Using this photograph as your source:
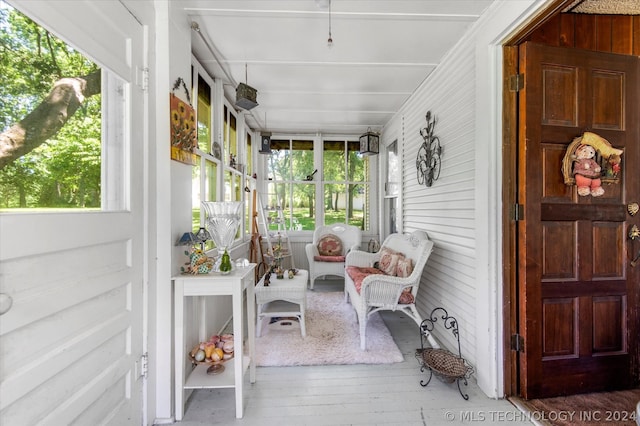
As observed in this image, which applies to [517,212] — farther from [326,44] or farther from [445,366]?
[326,44]

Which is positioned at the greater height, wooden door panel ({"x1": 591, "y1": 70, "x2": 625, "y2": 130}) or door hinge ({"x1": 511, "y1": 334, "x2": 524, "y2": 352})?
wooden door panel ({"x1": 591, "y1": 70, "x2": 625, "y2": 130})

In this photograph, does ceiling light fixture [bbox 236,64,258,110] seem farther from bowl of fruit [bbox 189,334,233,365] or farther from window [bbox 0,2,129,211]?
bowl of fruit [bbox 189,334,233,365]

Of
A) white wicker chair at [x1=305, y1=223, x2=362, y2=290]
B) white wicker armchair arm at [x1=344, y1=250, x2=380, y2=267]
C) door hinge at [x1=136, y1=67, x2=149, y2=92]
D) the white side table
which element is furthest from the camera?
white wicker chair at [x1=305, y1=223, x2=362, y2=290]

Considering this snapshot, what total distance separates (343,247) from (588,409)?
11.0 ft

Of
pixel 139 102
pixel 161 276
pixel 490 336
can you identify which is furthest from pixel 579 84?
pixel 161 276

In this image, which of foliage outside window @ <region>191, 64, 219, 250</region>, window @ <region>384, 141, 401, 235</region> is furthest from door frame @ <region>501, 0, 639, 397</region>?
foliage outside window @ <region>191, 64, 219, 250</region>


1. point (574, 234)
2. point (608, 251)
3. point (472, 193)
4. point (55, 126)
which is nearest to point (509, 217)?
point (472, 193)

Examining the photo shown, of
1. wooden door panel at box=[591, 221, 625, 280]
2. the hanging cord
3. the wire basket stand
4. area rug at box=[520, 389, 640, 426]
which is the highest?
the hanging cord

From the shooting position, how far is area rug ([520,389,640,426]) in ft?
5.42

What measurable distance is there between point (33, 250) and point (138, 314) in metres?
0.71

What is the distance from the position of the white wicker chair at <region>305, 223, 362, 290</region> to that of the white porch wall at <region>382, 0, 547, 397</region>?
160cm

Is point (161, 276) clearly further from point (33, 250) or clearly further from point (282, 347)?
point (282, 347)

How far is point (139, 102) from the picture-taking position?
61.6 inches

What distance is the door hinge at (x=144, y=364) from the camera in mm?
1566
